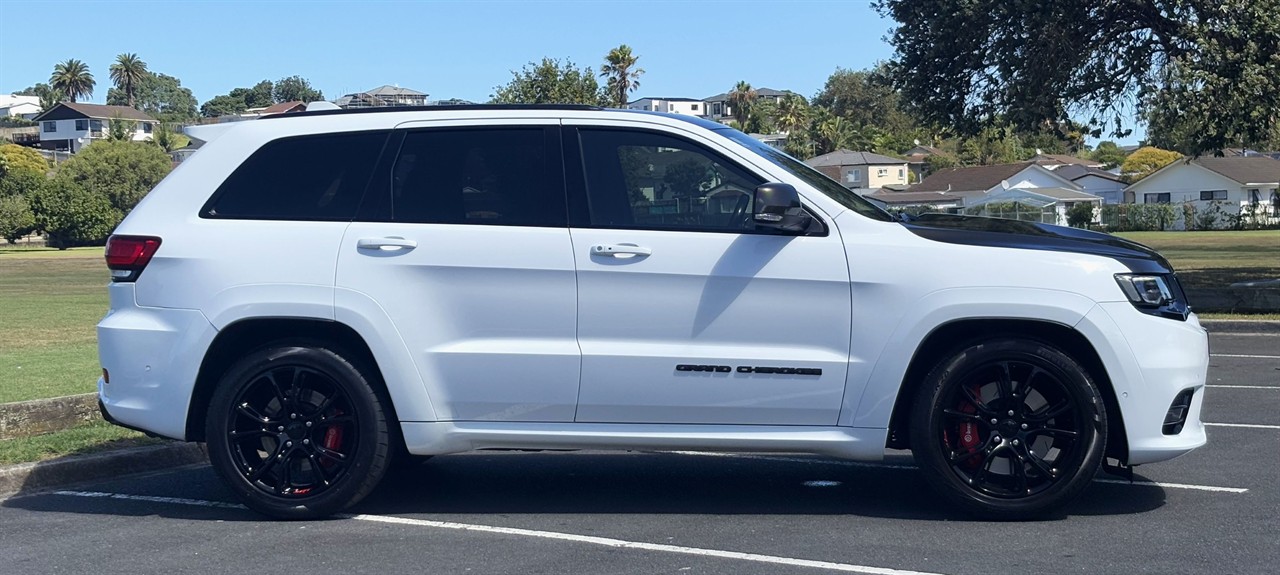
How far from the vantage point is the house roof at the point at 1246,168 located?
243 feet

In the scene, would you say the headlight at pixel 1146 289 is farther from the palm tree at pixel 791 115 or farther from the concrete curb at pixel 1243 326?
the palm tree at pixel 791 115

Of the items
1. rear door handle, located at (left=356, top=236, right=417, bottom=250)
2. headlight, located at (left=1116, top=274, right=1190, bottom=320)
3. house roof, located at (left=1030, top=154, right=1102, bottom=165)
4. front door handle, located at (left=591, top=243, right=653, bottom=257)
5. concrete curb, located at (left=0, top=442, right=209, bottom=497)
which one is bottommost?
concrete curb, located at (left=0, top=442, right=209, bottom=497)

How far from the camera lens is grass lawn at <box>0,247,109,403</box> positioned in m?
10.8

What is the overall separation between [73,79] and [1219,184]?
133m

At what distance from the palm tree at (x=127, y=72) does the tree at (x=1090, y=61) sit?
510 feet

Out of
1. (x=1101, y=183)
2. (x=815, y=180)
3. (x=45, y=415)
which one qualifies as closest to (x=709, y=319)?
(x=815, y=180)

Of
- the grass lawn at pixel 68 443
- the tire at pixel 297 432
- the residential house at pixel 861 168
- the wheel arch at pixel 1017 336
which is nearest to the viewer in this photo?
the wheel arch at pixel 1017 336

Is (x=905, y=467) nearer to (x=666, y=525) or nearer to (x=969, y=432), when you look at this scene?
(x=969, y=432)

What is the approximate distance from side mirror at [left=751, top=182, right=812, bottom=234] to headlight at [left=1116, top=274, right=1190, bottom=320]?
1441 millimetres

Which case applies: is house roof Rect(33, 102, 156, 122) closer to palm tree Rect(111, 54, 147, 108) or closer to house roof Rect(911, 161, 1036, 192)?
palm tree Rect(111, 54, 147, 108)

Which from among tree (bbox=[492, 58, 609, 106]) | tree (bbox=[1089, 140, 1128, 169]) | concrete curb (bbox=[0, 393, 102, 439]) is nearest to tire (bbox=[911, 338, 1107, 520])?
concrete curb (bbox=[0, 393, 102, 439])

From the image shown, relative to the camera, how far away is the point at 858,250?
5.79 meters

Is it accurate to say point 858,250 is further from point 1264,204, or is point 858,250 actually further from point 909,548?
point 1264,204

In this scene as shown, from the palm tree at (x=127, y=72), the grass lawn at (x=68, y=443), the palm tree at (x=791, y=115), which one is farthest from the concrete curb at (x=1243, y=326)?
the palm tree at (x=127, y=72)
